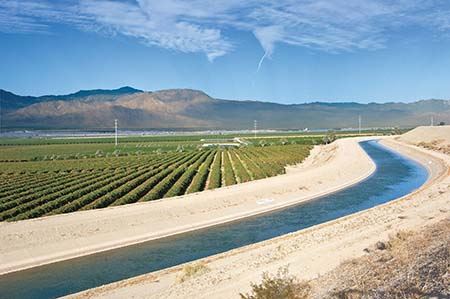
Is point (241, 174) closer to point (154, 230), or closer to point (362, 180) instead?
point (362, 180)

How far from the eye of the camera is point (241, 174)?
5072cm

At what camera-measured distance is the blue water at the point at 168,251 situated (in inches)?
778

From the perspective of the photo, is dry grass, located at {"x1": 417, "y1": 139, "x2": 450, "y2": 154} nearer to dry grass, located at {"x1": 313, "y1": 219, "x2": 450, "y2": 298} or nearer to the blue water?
the blue water

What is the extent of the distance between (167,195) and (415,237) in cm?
2126

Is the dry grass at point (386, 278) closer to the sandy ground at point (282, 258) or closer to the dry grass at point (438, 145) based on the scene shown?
the sandy ground at point (282, 258)

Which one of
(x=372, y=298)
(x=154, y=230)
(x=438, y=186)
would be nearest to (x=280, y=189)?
(x=438, y=186)

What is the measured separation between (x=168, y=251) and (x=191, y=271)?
539cm

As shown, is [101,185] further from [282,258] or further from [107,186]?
[282,258]

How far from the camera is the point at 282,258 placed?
20266 millimetres

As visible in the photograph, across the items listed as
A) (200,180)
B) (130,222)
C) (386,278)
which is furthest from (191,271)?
(200,180)

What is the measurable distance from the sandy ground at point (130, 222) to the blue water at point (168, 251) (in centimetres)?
102

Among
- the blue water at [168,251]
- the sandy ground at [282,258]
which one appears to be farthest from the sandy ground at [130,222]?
the sandy ground at [282,258]

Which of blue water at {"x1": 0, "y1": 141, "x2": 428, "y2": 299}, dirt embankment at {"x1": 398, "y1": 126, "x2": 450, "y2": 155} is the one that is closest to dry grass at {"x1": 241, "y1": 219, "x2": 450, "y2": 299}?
blue water at {"x1": 0, "y1": 141, "x2": 428, "y2": 299}

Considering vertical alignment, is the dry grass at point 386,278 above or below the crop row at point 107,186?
above
